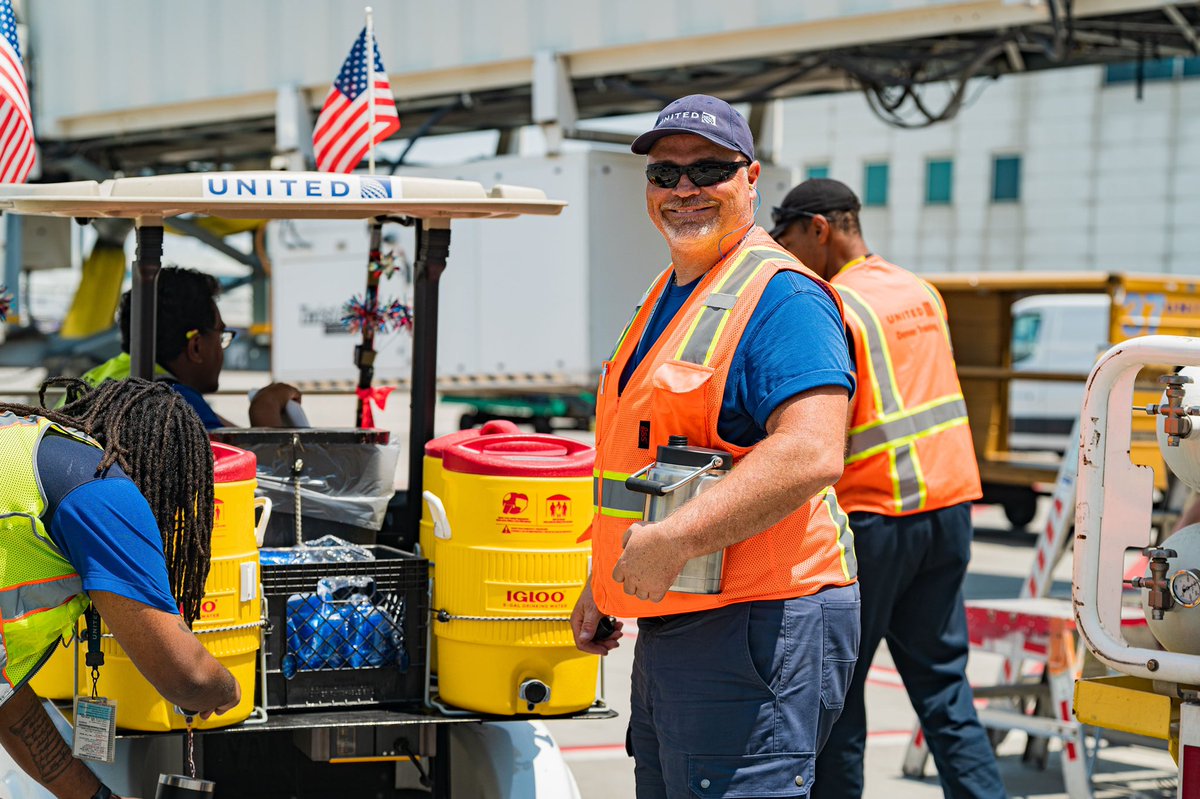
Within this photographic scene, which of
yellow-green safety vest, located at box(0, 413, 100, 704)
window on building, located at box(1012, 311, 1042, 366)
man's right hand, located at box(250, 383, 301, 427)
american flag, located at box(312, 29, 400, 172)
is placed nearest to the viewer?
yellow-green safety vest, located at box(0, 413, 100, 704)

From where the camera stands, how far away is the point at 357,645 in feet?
12.2

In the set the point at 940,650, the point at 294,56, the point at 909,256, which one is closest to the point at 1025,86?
the point at 909,256

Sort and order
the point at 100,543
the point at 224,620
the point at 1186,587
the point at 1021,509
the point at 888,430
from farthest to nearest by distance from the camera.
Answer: the point at 1021,509 < the point at 888,430 < the point at 224,620 < the point at 1186,587 < the point at 100,543

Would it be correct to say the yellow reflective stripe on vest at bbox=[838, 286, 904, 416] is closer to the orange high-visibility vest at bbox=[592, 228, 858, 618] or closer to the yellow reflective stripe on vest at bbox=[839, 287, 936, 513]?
the yellow reflective stripe on vest at bbox=[839, 287, 936, 513]

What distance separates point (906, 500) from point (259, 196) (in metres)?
2.04

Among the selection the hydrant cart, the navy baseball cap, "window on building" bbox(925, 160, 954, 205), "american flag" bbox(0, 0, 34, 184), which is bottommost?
the hydrant cart

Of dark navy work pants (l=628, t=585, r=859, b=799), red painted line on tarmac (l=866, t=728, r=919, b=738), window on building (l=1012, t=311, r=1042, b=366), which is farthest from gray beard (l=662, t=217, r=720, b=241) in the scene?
window on building (l=1012, t=311, r=1042, b=366)

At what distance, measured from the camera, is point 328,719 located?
3.58m

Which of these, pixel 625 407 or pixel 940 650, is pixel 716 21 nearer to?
pixel 940 650

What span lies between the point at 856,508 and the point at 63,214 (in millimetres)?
2340

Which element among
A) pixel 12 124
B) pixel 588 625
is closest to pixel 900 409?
pixel 588 625

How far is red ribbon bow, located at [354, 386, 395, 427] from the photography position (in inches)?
198

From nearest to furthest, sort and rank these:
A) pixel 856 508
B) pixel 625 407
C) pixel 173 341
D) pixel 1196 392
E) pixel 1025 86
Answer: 1. pixel 1196 392
2. pixel 625 407
3. pixel 856 508
4. pixel 173 341
5. pixel 1025 86

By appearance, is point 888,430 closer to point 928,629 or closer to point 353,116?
point 928,629
